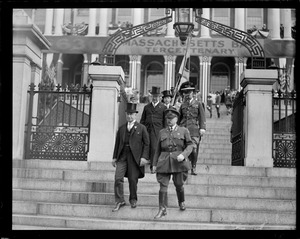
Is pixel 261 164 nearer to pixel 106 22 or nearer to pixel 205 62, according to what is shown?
pixel 205 62

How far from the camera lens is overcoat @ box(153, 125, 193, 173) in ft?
28.8

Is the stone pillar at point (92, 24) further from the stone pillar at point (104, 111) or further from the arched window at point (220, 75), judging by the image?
the stone pillar at point (104, 111)

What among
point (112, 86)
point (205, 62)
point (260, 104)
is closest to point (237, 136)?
point (260, 104)

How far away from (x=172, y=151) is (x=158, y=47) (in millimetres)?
31403

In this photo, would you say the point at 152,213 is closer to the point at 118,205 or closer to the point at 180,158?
the point at 118,205

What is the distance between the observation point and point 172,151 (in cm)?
897

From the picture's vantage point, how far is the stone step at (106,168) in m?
10.9

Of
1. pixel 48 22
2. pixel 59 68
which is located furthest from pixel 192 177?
pixel 48 22

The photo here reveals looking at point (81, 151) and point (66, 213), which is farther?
point (81, 151)

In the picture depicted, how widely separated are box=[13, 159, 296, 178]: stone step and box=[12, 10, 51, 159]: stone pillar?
1.78 feet
